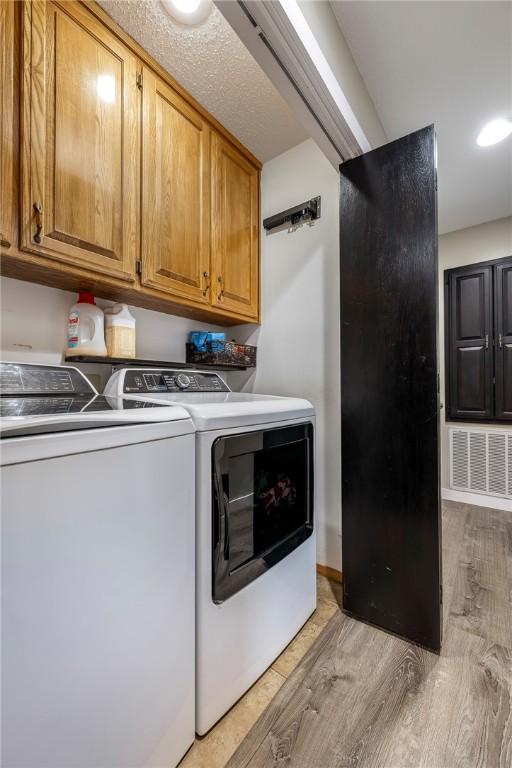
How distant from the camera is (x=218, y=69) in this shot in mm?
1459

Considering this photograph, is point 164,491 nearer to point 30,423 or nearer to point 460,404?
point 30,423

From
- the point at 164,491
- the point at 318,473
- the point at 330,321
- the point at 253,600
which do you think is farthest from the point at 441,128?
the point at 253,600

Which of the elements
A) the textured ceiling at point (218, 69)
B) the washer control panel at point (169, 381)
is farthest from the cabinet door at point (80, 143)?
the washer control panel at point (169, 381)

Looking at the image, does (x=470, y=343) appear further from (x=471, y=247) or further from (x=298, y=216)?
(x=298, y=216)

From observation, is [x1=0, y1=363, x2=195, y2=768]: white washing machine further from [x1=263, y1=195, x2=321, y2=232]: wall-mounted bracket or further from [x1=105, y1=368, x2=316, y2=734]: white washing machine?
[x1=263, y1=195, x2=321, y2=232]: wall-mounted bracket

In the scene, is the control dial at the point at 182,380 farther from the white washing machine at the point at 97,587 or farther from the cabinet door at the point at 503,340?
the cabinet door at the point at 503,340

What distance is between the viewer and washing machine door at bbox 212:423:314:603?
96 centimetres

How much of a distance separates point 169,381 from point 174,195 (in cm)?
93

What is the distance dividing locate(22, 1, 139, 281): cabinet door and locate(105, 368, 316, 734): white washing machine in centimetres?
57

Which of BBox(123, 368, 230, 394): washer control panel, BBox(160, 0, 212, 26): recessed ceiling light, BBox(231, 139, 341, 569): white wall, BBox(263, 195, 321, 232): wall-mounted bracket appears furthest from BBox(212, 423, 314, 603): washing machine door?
BBox(160, 0, 212, 26): recessed ceiling light

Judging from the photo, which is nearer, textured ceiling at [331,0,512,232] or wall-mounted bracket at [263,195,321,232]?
textured ceiling at [331,0,512,232]

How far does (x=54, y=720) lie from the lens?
0.59 metres

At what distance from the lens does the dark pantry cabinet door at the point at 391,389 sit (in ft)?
4.13

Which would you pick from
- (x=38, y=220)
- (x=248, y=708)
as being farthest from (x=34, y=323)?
(x=248, y=708)
